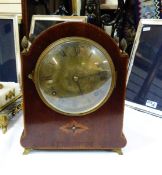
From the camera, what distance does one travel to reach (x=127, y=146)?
0.74m

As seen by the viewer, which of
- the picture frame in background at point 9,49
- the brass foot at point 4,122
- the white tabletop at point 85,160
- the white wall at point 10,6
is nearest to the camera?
the white tabletop at point 85,160

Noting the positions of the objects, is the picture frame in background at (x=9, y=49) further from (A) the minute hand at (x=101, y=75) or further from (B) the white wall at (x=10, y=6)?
(A) the minute hand at (x=101, y=75)

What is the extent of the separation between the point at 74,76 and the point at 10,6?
64 centimetres

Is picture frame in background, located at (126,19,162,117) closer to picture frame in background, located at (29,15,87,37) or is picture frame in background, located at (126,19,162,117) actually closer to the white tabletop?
the white tabletop

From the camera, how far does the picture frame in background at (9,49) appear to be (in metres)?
1.03

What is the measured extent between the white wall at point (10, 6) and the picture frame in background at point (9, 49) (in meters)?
0.12

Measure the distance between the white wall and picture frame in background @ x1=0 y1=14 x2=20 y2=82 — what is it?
12 centimetres

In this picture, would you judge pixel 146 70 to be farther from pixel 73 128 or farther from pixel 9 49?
pixel 9 49

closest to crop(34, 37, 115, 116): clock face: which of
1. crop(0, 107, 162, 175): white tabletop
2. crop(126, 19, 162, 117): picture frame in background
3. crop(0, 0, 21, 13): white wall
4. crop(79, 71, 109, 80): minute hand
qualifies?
crop(79, 71, 109, 80): minute hand

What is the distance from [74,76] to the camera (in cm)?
66

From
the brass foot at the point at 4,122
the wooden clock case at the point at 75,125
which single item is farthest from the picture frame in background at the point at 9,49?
the wooden clock case at the point at 75,125

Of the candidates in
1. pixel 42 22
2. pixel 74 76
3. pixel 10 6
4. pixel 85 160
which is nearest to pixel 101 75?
pixel 74 76

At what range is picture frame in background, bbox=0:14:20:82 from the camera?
1.03 m

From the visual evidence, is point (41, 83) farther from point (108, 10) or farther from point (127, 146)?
point (108, 10)
